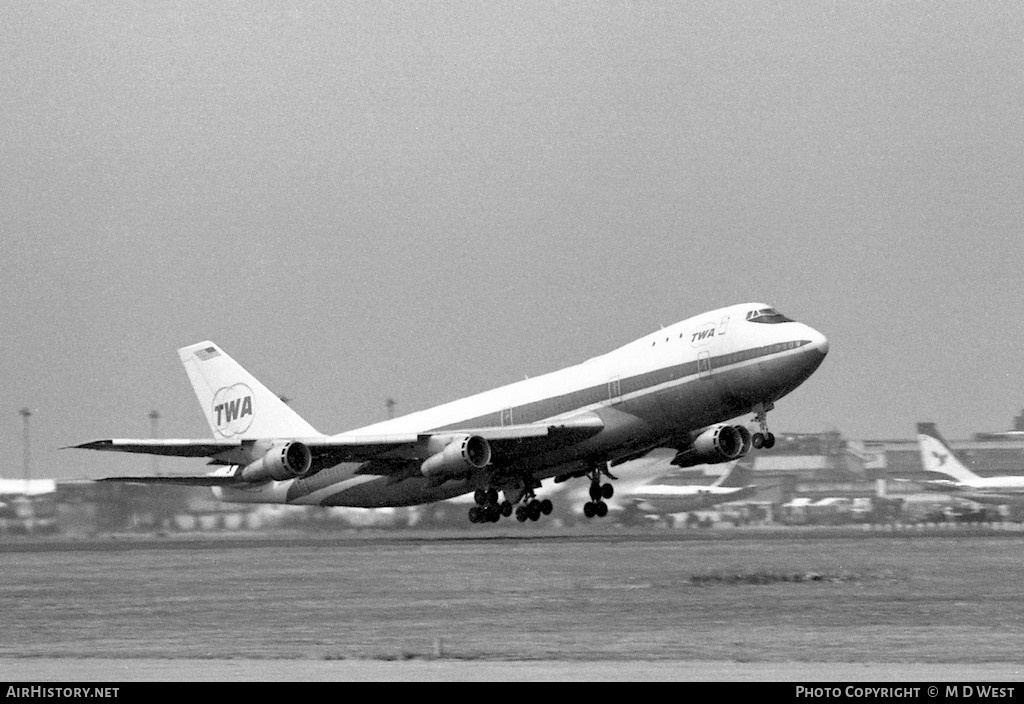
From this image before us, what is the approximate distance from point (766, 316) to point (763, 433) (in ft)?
11.5

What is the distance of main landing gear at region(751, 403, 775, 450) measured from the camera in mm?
47625

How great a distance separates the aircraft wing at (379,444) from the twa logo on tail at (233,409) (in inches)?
229

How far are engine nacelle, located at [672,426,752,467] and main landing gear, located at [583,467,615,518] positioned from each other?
418cm

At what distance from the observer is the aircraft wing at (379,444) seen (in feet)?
167

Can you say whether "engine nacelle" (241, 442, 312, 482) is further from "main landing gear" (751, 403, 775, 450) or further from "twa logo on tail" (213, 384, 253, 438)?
"main landing gear" (751, 403, 775, 450)

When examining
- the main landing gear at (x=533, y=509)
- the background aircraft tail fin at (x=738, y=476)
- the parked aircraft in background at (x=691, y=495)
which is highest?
the background aircraft tail fin at (x=738, y=476)

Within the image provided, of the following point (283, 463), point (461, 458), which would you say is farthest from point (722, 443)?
point (283, 463)

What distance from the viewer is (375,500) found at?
56375 millimetres

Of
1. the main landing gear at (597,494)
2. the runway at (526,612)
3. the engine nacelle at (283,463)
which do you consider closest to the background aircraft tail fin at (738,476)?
the main landing gear at (597,494)

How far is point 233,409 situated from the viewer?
2466 inches

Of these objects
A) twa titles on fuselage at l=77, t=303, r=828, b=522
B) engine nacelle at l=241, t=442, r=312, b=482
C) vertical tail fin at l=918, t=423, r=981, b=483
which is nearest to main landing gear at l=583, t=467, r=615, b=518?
twa titles on fuselage at l=77, t=303, r=828, b=522

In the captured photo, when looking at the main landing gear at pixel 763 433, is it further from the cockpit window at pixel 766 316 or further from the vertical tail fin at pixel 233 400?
the vertical tail fin at pixel 233 400

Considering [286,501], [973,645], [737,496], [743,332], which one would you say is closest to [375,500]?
[286,501]

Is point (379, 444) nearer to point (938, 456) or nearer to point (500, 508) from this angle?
point (500, 508)
